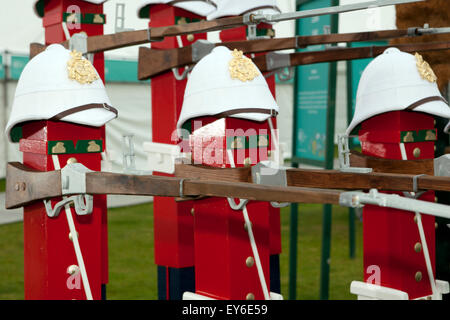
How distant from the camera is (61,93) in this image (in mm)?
2336

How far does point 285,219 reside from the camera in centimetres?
802

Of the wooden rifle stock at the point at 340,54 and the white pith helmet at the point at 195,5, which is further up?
the white pith helmet at the point at 195,5

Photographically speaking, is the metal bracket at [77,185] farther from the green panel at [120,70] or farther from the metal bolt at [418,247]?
the green panel at [120,70]

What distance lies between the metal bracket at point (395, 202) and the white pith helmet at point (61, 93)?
1.07 metres

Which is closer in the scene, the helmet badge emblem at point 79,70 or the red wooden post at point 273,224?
the helmet badge emblem at point 79,70

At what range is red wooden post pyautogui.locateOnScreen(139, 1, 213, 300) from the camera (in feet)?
11.1

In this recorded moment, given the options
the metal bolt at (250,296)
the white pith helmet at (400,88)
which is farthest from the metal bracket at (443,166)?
the metal bolt at (250,296)

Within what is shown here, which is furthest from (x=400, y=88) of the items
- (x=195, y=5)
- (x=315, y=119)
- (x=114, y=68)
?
(x=114, y=68)

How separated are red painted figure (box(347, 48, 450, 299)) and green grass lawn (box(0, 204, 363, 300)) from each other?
7.08 feet

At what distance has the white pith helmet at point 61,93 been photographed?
2.33 meters

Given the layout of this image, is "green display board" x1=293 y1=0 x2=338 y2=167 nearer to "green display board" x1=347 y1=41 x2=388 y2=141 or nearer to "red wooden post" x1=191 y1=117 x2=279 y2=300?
"green display board" x1=347 y1=41 x2=388 y2=141

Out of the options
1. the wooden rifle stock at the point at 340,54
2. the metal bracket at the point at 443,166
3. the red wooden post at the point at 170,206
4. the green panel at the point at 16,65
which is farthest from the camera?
the green panel at the point at 16,65

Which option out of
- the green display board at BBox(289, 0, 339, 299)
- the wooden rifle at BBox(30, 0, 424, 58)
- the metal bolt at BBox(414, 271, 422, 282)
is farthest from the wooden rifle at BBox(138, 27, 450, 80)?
the green display board at BBox(289, 0, 339, 299)
